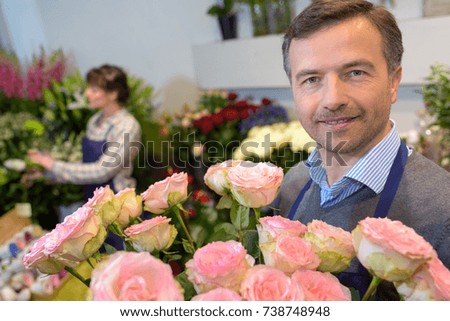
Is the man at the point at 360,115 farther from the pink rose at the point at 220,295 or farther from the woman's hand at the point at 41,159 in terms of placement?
the woman's hand at the point at 41,159

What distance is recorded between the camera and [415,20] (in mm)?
2059

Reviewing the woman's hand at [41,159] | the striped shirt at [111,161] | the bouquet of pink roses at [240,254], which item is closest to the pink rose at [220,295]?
the bouquet of pink roses at [240,254]

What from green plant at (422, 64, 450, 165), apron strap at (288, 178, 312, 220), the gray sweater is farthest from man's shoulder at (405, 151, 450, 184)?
green plant at (422, 64, 450, 165)

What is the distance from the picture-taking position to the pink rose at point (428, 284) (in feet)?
1.19

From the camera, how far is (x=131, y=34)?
3434 mm

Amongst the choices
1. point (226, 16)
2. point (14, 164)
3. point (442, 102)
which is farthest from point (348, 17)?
point (226, 16)

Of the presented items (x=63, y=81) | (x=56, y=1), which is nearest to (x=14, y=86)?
(x=63, y=81)

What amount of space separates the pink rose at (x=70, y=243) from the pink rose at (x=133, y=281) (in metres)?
0.08

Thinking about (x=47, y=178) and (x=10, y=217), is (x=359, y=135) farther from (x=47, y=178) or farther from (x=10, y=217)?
(x=47, y=178)

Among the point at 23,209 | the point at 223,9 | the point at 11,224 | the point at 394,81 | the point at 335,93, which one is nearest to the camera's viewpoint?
the point at 335,93

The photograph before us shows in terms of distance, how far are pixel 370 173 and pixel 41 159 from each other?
1761mm

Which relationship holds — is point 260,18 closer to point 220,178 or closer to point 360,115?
point 360,115

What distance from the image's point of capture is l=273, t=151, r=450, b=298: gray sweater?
662 millimetres

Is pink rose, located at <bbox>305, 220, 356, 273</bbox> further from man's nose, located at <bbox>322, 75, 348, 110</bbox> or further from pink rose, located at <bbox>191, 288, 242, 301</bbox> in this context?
man's nose, located at <bbox>322, 75, 348, 110</bbox>
